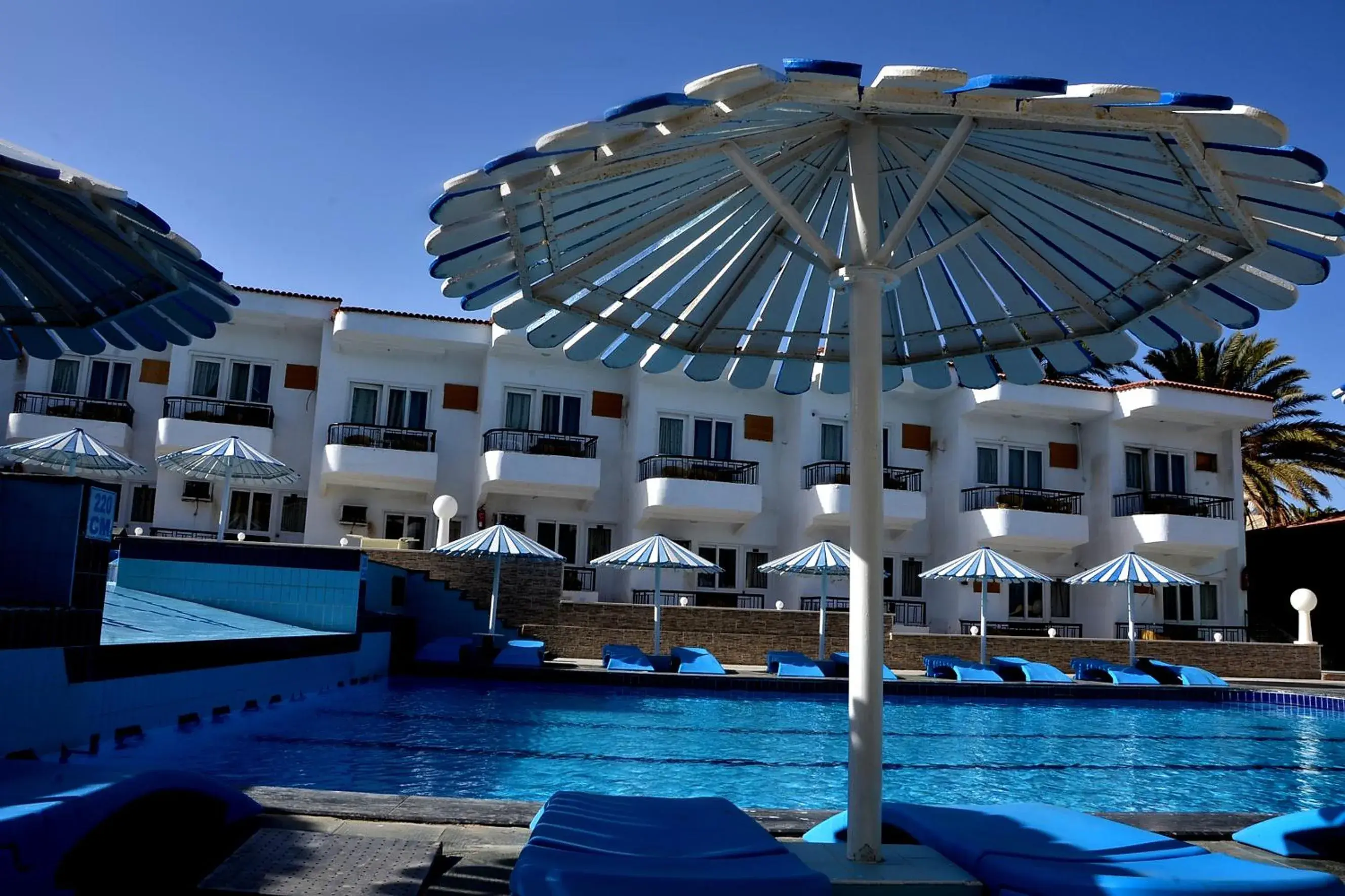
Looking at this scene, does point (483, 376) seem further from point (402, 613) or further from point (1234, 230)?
point (1234, 230)

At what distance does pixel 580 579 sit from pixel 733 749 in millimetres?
14568

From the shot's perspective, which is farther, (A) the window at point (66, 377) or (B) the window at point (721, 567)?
(B) the window at point (721, 567)

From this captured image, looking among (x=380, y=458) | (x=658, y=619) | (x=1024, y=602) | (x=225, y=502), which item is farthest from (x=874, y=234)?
(x=1024, y=602)

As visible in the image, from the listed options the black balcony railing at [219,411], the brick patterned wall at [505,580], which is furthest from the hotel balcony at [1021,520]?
the black balcony railing at [219,411]

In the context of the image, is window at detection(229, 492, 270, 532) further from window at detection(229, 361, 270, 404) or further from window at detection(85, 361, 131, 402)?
window at detection(85, 361, 131, 402)

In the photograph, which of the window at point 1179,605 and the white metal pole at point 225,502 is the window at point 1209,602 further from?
the white metal pole at point 225,502

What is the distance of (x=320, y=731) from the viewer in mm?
10758

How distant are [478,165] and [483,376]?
22361 mm

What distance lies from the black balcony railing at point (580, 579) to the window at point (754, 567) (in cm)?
411

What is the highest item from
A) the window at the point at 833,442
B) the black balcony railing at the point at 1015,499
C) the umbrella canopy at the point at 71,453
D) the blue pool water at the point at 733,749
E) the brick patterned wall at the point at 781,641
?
the window at the point at 833,442

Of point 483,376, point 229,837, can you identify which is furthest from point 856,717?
point 483,376

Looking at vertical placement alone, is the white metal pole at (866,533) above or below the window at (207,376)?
below

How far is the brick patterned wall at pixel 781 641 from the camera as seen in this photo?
66.1 ft

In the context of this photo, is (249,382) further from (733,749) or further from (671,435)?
(733,749)
